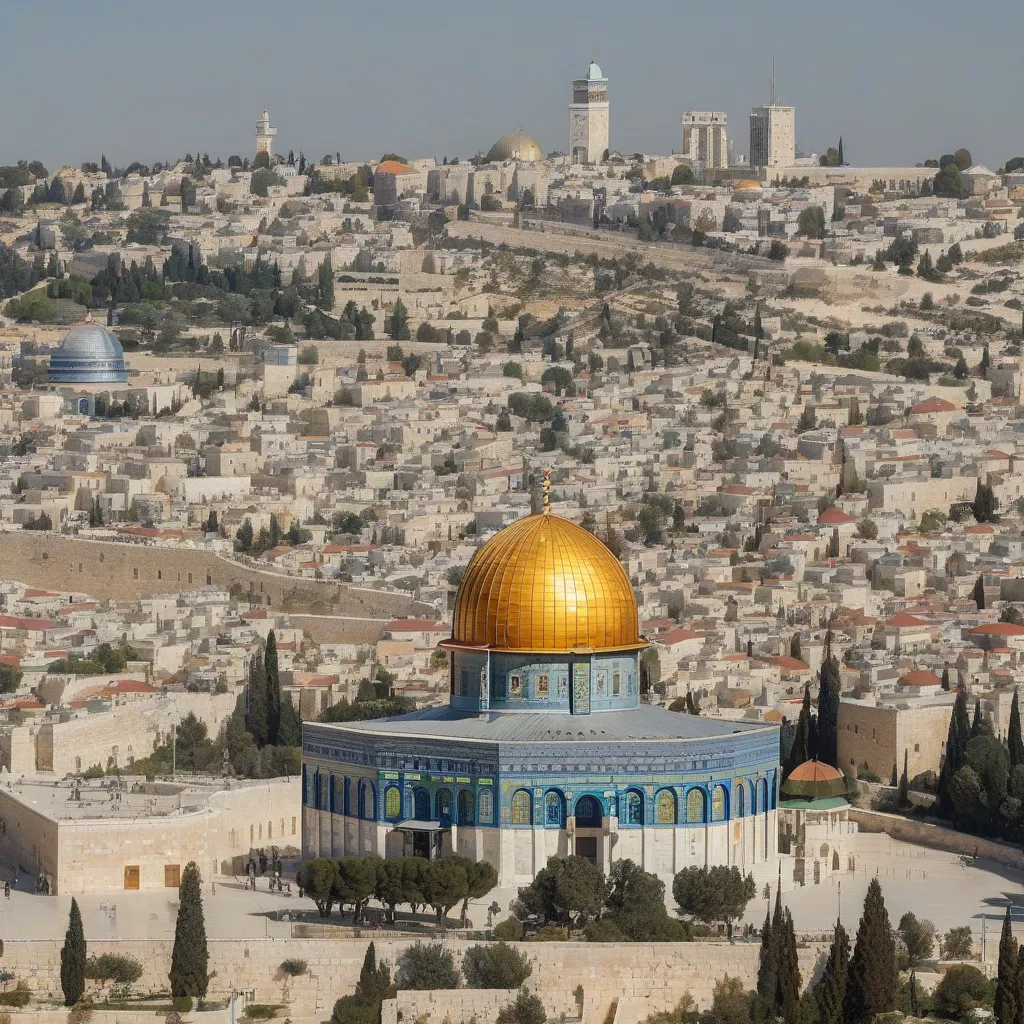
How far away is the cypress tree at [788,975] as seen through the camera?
44688 mm

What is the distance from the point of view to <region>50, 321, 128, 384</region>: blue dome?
109625 millimetres

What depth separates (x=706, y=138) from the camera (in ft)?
558

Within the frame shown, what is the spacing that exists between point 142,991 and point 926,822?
1197cm

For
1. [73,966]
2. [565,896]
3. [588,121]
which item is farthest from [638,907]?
[588,121]

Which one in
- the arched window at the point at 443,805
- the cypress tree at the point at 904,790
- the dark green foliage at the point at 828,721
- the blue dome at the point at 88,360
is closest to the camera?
the arched window at the point at 443,805

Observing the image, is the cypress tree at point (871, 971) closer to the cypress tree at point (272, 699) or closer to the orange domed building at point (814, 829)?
the orange domed building at point (814, 829)

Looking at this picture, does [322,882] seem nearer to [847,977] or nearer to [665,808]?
[665,808]

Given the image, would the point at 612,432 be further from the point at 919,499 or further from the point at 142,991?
the point at 142,991

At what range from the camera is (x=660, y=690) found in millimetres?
63469

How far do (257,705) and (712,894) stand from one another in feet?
43.2

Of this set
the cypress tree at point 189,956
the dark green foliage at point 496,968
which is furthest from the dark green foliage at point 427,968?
the cypress tree at point 189,956

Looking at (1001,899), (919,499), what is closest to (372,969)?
(1001,899)

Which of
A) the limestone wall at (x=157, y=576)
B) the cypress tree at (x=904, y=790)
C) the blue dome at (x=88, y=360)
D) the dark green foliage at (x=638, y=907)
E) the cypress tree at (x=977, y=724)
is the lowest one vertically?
the dark green foliage at (x=638, y=907)

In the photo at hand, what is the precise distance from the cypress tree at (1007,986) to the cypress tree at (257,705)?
17245 millimetres
